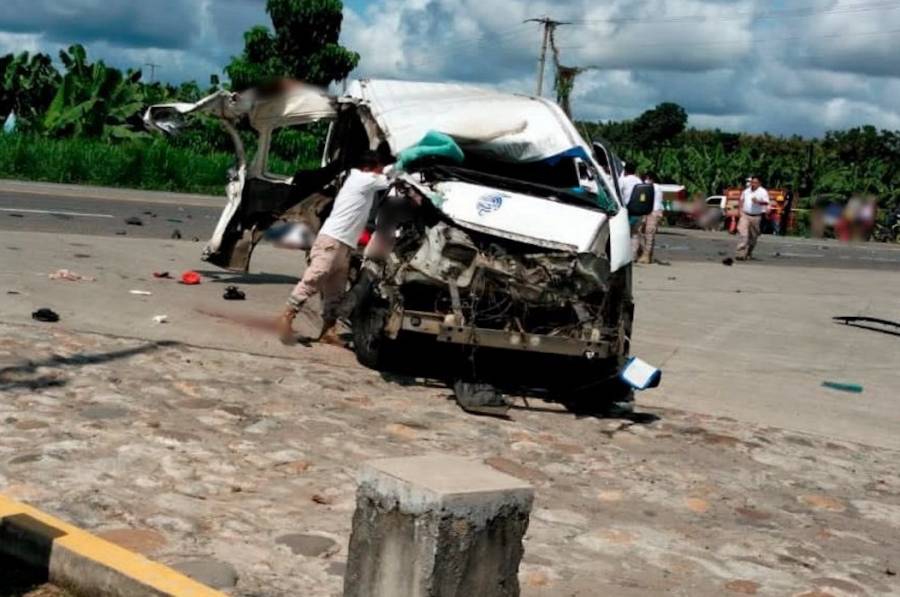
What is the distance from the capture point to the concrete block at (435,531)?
364 cm

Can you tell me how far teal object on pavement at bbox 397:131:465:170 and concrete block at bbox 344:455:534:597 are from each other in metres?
5.11

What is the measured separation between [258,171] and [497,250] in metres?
4.36

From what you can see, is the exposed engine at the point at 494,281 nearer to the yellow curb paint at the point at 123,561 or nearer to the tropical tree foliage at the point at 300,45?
the yellow curb paint at the point at 123,561

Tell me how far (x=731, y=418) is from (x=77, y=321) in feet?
17.2

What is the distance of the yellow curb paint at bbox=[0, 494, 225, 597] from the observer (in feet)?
14.1

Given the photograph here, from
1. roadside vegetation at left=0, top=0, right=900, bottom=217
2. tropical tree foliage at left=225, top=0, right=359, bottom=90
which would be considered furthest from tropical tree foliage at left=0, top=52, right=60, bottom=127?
tropical tree foliage at left=225, top=0, right=359, bottom=90

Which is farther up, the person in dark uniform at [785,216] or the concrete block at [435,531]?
the person in dark uniform at [785,216]

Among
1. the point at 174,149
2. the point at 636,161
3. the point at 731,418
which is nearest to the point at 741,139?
the point at 636,161

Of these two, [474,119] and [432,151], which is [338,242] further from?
[474,119]

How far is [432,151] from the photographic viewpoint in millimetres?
8844

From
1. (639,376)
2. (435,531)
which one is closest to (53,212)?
(639,376)

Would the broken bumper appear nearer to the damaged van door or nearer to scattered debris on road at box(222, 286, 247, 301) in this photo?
the damaged van door

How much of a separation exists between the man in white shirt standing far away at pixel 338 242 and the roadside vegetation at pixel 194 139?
18081mm

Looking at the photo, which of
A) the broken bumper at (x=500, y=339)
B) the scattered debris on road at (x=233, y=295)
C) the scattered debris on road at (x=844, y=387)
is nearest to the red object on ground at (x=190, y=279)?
the scattered debris on road at (x=233, y=295)
